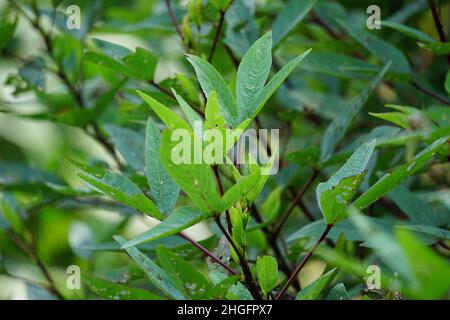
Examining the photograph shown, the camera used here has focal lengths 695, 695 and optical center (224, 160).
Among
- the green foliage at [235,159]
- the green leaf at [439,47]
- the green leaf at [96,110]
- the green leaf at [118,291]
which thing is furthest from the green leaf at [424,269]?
the green leaf at [96,110]

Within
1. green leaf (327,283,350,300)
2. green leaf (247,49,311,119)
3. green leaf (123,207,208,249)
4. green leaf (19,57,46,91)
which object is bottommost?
green leaf (327,283,350,300)

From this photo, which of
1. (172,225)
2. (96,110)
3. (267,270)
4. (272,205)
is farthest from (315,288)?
(96,110)

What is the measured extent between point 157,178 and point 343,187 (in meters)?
0.17

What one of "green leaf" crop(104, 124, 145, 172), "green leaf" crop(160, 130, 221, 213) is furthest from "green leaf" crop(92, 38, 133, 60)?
"green leaf" crop(160, 130, 221, 213)

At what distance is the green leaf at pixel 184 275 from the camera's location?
22.6 inches

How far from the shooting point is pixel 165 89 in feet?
Answer: 2.81

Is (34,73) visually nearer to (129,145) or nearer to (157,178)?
(129,145)

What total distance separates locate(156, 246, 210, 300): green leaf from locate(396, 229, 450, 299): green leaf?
0.21 m

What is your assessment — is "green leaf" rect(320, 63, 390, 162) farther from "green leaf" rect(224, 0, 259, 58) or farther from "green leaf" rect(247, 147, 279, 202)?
"green leaf" rect(247, 147, 279, 202)

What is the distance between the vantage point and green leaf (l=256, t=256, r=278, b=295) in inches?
23.5

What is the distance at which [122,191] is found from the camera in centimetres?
59

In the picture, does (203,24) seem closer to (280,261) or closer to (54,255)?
(280,261)

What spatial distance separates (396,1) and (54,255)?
2.95ft

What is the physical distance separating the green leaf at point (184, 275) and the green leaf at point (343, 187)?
122 millimetres
